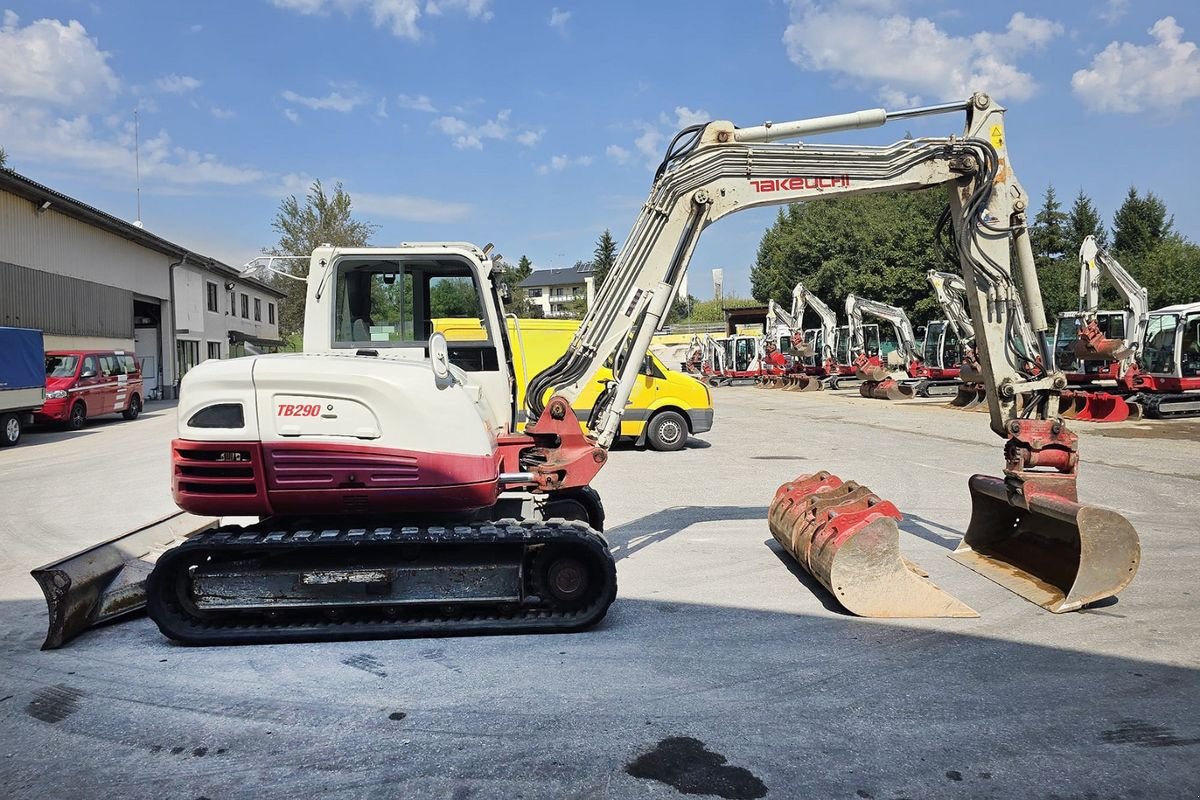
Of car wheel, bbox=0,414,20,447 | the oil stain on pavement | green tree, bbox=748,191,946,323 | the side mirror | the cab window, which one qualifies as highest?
green tree, bbox=748,191,946,323

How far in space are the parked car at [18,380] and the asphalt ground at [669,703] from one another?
13.0 metres

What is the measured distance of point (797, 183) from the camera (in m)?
6.80

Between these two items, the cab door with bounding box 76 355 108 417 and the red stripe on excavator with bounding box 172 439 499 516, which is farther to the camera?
the cab door with bounding box 76 355 108 417

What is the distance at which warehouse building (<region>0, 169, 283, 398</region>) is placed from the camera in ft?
84.6

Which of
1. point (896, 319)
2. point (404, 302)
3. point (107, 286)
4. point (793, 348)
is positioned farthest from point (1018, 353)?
point (107, 286)

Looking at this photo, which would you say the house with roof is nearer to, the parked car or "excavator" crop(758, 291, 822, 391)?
"excavator" crop(758, 291, 822, 391)

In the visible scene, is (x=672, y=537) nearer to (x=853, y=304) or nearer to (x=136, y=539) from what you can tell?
(x=136, y=539)

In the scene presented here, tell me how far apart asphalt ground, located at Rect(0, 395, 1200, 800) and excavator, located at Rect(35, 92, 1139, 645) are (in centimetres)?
27

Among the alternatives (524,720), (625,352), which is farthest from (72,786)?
(625,352)

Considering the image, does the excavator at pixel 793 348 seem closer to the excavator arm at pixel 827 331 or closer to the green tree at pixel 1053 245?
the excavator arm at pixel 827 331

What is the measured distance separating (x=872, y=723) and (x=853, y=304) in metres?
32.4

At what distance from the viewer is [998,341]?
6922mm

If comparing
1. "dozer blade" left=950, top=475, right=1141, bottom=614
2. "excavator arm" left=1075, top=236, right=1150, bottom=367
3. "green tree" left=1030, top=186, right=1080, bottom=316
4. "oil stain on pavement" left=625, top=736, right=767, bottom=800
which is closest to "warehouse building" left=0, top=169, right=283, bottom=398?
"dozer blade" left=950, top=475, right=1141, bottom=614

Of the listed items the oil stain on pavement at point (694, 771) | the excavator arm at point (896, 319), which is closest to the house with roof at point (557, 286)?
the excavator arm at point (896, 319)
